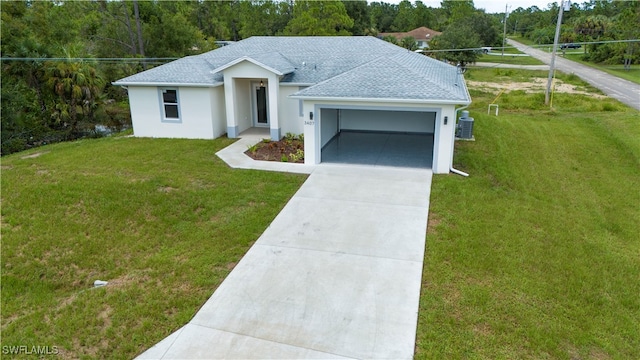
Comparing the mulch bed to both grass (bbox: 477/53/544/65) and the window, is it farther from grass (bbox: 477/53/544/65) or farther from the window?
grass (bbox: 477/53/544/65)

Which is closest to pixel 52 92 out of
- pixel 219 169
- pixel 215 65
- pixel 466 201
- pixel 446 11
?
pixel 215 65

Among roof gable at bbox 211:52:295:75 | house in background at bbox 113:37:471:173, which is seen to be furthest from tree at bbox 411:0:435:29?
roof gable at bbox 211:52:295:75

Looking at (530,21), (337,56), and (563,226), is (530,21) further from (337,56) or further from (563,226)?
(563,226)

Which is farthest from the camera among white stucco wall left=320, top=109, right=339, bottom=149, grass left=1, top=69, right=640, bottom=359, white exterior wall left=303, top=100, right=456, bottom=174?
white stucco wall left=320, top=109, right=339, bottom=149

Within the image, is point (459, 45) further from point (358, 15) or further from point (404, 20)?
point (404, 20)

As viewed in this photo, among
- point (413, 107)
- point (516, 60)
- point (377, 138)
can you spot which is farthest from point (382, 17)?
point (413, 107)

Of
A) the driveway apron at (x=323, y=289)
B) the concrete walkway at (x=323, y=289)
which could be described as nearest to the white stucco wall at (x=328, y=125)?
the concrete walkway at (x=323, y=289)
